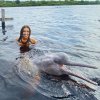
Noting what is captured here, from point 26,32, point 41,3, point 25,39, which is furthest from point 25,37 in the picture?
point 41,3

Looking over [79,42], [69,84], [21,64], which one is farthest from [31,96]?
[79,42]

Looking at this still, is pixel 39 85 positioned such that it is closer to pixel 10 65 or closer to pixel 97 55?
pixel 10 65

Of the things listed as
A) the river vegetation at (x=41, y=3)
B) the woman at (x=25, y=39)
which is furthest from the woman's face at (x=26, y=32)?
the river vegetation at (x=41, y=3)

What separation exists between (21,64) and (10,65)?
0.40 metres

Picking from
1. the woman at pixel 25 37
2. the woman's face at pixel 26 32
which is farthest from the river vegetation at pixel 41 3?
the woman's face at pixel 26 32

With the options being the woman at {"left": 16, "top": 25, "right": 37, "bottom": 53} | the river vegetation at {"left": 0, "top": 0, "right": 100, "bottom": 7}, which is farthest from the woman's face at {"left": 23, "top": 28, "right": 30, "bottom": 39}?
the river vegetation at {"left": 0, "top": 0, "right": 100, "bottom": 7}

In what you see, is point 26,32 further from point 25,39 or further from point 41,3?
point 41,3

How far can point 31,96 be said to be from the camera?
25.8ft

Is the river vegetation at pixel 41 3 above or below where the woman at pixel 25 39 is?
below

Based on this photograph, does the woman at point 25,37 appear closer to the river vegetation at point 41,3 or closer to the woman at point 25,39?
the woman at point 25,39

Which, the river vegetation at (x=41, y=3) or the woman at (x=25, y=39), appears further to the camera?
the river vegetation at (x=41, y=3)

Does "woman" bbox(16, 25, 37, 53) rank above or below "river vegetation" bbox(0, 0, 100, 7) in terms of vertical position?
above

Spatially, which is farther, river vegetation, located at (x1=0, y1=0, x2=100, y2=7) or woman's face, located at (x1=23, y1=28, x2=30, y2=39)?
river vegetation, located at (x1=0, y1=0, x2=100, y2=7)

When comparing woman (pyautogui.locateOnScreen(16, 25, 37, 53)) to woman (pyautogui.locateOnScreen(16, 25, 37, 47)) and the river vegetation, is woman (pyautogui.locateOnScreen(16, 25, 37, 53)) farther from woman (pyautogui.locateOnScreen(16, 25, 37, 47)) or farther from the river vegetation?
the river vegetation
